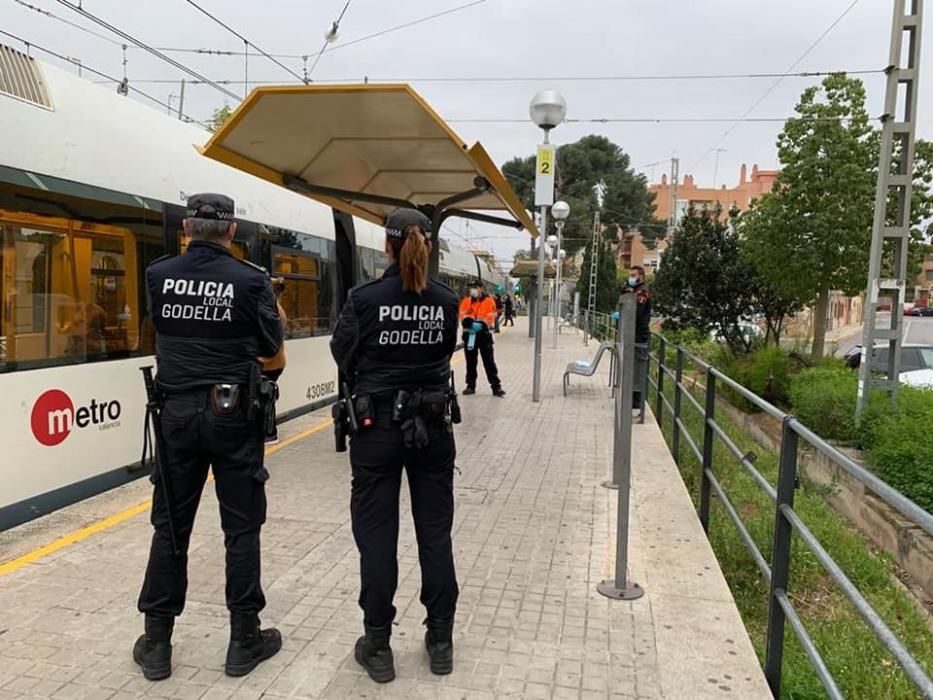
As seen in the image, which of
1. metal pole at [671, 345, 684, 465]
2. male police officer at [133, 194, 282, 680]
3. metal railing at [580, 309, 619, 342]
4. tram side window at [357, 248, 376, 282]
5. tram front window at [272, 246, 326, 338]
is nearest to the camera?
male police officer at [133, 194, 282, 680]

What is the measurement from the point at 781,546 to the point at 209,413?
237 cm

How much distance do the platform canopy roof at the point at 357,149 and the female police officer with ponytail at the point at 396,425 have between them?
239 cm

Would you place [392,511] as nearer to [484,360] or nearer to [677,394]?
[677,394]

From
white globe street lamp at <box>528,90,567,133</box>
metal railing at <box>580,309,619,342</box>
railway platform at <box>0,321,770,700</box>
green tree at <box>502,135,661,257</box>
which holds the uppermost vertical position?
green tree at <box>502,135,661,257</box>

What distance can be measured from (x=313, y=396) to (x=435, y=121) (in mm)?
4999

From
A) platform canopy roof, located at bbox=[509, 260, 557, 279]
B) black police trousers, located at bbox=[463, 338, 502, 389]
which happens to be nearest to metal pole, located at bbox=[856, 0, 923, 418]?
black police trousers, located at bbox=[463, 338, 502, 389]

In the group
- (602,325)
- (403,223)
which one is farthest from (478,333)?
(602,325)

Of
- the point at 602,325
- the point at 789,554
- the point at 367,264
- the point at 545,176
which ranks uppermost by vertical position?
the point at 545,176

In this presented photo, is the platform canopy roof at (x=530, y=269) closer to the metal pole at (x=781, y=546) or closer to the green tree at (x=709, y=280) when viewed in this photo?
the green tree at (x=709, y=280)

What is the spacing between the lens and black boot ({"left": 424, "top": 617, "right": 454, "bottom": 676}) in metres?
3.06

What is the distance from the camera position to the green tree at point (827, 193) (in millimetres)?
11570

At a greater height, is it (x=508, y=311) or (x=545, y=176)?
(x=545, y=176)

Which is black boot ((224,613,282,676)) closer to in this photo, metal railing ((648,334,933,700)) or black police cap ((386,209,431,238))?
black police cap ((386,209,431,238))

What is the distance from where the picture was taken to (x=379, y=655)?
2.99 meters
